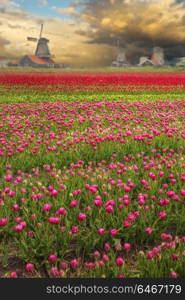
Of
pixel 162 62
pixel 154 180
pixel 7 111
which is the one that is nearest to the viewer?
pixel 154 180

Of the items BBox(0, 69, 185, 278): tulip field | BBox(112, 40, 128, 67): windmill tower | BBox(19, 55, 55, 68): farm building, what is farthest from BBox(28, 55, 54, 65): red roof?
BBox(0, 69, 185, 278): tulip field

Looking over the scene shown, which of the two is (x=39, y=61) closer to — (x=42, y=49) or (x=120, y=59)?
(x=42, y=49)

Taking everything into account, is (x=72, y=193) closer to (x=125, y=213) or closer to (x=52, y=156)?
(x=125, y=213)

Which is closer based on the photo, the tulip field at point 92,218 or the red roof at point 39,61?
the tulip field at point 92,218

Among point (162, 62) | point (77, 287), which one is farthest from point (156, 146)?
point (162, 62)

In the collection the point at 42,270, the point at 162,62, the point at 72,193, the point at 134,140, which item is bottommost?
the point at 42,270

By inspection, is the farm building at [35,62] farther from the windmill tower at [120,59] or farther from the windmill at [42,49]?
the windmill tower at [120,59]

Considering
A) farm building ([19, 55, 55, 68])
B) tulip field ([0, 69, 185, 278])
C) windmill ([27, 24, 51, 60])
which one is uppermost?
windmill ([27, 24, 51, 60])

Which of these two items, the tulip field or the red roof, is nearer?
the tulip field

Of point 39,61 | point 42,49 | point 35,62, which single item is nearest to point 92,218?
point 35,62

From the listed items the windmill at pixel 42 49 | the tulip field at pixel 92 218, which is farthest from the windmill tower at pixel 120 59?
the tulip field at pixel 92 218

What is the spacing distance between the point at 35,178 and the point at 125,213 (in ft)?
6.37

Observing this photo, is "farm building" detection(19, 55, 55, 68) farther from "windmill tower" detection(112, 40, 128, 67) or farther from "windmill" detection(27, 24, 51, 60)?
"windmill tower" detection(112, 40, 128, 67)

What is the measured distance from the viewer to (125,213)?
3.31 m
